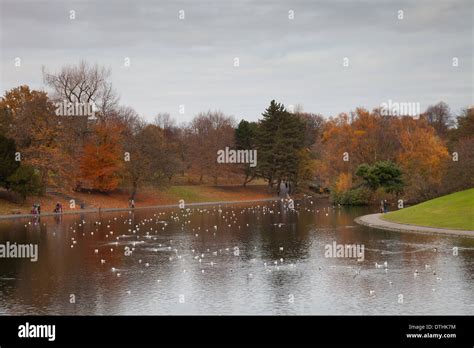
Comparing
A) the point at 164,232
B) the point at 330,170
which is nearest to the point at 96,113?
the point at 330,170

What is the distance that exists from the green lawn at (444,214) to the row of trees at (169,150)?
14132 millimetres

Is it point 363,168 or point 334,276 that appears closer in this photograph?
point 334,276

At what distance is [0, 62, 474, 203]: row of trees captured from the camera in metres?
77.1

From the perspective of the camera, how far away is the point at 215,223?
5822 cm

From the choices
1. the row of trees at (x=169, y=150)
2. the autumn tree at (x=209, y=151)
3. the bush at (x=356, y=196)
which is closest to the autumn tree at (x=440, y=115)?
the row of trees at (x=169, y=150)

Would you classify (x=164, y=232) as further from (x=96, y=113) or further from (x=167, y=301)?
(x=96, y=113)

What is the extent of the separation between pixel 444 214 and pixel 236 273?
26.7 meters

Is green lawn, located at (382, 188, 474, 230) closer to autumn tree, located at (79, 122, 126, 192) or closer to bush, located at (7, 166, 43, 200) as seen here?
bush, located at (7, 166, 43, 200)

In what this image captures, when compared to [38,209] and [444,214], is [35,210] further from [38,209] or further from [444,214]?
[444,214]

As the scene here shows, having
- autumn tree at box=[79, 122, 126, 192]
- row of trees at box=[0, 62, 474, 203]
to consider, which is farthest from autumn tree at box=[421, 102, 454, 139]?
autumn tree at box=[79, 122, 126, 192]

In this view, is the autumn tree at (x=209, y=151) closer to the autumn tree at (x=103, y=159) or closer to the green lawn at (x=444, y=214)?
the autumn tree at (x=103, y=159)

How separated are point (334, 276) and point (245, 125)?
99999mm

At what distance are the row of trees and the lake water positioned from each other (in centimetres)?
3008
